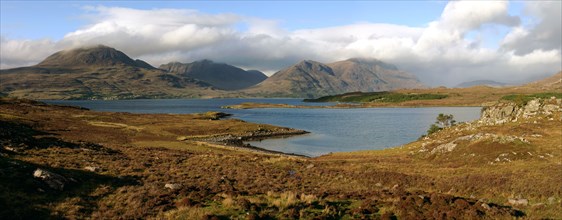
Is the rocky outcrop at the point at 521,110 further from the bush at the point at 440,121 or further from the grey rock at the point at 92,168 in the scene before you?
the grey rock at the point at 92,168

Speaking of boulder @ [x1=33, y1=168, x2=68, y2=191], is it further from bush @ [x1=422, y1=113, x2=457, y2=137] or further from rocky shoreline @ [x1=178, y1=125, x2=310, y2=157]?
bush @ [x1=422, y1=113, x2=457, y2=137]

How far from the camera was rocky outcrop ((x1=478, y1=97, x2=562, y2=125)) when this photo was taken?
76.2 metres

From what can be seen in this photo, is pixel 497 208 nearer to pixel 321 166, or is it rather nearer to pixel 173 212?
pixel 173 212

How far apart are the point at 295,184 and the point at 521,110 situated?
6832 centimetres

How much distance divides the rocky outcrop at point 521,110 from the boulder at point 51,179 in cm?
7899

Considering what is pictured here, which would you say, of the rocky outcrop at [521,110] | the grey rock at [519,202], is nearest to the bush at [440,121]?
the rocky outcrop at [521,110]

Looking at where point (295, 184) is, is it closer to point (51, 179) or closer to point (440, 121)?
point (51, 179)

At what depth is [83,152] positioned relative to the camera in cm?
4619

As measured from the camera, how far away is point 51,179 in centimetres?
2617

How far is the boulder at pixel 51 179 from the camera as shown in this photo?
25700 millimetres

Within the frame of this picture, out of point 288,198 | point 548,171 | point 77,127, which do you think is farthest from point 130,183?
point 77,127

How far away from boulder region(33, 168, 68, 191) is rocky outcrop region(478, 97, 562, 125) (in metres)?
79.0

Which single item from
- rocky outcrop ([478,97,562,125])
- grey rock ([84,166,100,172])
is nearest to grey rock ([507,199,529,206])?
grey rock ([84,166,100,172])

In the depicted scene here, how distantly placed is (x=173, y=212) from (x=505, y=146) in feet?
144
